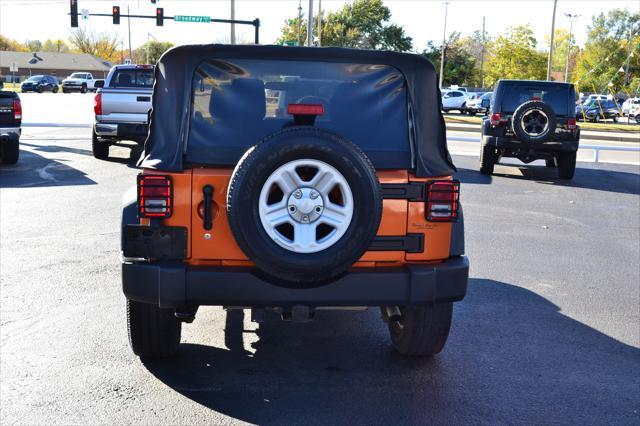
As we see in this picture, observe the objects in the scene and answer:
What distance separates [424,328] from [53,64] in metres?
116

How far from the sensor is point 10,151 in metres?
15.1

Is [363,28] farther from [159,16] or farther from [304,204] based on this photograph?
[304,204]

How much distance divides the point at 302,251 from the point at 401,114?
3.62ft

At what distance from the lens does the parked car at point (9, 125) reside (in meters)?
14.8

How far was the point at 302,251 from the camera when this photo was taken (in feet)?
13.3

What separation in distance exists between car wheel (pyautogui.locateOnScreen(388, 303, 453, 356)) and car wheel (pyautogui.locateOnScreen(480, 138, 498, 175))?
11.0 metres

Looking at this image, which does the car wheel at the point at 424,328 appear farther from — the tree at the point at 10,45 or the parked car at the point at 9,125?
the tree at the point at 10,45

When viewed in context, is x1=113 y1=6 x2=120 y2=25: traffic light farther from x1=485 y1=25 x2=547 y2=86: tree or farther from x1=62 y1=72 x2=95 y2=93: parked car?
x1=485 y1=25 x2=547 y2=86: tree

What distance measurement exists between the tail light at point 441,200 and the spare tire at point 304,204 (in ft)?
1.49

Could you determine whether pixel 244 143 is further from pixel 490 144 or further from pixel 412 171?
pixel 490 144

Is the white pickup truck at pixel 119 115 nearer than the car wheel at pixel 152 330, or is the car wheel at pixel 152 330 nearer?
the car wheel at pixel 152 330

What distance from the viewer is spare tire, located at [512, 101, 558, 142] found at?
1483 centimetres

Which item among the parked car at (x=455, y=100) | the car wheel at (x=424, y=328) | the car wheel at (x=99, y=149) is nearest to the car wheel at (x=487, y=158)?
the car wheel at (x=99, y=149)

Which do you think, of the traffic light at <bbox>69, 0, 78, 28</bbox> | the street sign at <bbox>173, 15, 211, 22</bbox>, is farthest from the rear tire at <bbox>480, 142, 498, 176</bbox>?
the traffic light at <bbox>69, 0, 78, 28</bbox>
